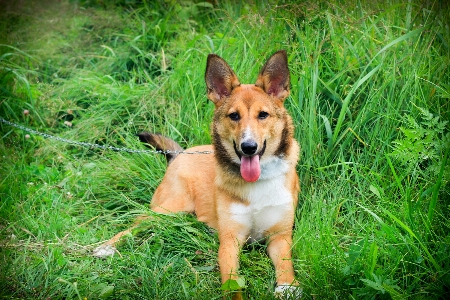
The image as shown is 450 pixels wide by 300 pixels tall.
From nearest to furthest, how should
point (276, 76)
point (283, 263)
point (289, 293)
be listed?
point (289, 293), point (283, 263), point (276, 76)

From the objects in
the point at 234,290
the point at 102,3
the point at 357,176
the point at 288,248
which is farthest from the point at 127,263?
the point at 102,3

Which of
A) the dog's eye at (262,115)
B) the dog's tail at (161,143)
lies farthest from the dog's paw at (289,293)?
the dog's tail at (161,143)

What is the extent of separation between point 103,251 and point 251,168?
1335mm

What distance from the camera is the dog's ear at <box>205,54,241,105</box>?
13.4ft

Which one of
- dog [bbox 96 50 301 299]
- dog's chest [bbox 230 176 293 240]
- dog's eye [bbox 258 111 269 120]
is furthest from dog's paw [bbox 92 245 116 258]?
dog's eye [bbox 258 111 269 120]

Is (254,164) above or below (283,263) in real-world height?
above

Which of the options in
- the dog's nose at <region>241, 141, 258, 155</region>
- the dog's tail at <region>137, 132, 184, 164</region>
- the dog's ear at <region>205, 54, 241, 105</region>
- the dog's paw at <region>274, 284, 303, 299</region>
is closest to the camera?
the dog's paw at <region>274, 284, 303, 299</region>

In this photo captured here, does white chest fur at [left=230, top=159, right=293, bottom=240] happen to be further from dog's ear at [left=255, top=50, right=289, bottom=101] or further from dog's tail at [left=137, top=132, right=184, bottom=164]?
dog's tail at [left=137, top=132, right=184, bottom=164]

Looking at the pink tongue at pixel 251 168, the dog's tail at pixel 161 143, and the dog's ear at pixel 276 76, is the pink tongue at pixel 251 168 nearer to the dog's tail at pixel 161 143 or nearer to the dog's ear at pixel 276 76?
the dog's ear at pixel 276 76

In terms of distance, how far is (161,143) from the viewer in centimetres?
513

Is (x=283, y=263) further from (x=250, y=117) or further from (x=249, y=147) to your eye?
(x=250, y=117)

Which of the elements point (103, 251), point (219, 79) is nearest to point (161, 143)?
A: point (219, 79)

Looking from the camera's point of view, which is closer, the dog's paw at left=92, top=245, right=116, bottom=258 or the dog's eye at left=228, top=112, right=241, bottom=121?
the dog's eye at left=228, top=112, right=241, bottom=121

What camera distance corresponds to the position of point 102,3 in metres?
8.34
